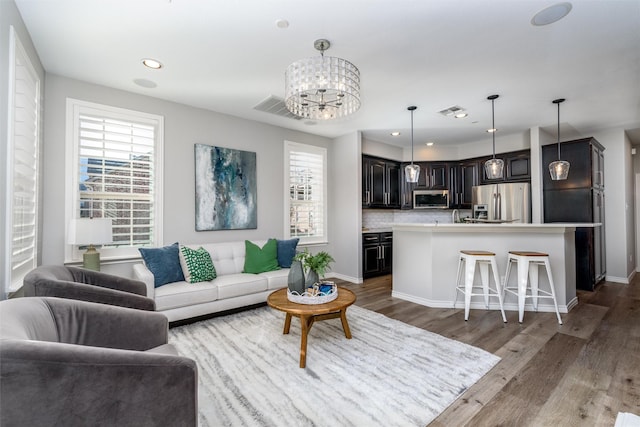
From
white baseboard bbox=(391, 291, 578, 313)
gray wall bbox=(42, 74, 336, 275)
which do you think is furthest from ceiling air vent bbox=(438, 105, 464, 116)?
white baseboard bbox=(391, 291, 578, 313)

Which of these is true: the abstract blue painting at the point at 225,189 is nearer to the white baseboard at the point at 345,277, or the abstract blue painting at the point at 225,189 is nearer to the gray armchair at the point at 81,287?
the gray armchair at the point at 81,287

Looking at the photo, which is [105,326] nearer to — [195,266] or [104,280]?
[104,280]

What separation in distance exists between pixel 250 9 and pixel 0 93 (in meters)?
1.68

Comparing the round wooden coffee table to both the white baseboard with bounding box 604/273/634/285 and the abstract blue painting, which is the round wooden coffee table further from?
the white baseboard with bounding box 604/273/634/285

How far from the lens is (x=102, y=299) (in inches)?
74.0

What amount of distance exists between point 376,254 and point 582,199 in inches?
133

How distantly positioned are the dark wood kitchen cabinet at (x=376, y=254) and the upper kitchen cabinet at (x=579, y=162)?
290 cm

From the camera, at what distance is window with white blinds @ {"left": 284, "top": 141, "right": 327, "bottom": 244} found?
5.01 metres

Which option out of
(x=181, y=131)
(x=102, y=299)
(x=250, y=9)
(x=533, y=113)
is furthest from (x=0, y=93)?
(x=533, y=113)

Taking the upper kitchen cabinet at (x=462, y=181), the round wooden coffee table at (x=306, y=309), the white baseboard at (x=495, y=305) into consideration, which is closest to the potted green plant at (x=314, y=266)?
the round wooden coffee table at (x=306, y=309)

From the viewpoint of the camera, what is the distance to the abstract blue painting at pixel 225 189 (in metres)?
Answer: 4.02

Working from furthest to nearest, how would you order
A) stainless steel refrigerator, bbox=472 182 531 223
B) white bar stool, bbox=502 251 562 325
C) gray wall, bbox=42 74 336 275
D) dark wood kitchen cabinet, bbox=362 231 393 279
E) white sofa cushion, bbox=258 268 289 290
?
dark wood kitchen cabinet, bbox=362 231 393 279, stainless steel refrigerator, bbox=472 182 531 223, white sofa cushion, bbox=258 268 289 290, white bar stool, bbox=502 251 562 325, gray wall, bbox=42 74 336 275

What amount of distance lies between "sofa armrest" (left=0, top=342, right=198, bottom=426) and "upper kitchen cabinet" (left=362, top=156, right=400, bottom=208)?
471cm

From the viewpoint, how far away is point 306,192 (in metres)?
5.27
